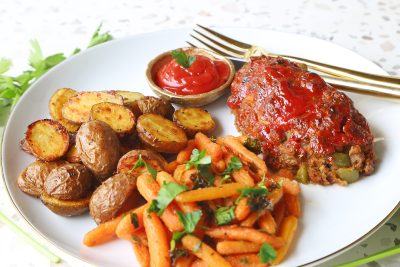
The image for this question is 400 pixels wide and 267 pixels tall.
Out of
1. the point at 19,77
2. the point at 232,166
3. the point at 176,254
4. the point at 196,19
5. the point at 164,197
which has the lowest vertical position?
the point at 196,19

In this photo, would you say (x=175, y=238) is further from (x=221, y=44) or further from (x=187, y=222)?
(x=221, y=44)

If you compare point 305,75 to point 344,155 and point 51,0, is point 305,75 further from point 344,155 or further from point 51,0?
point 51,0

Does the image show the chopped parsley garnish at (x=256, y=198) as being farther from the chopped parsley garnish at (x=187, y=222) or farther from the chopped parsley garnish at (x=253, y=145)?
the chopped parsley garnish at (x=253, y=145)

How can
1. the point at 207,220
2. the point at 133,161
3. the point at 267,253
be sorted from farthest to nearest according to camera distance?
the point at 133,161 < the point at 207,220 < the point at 267,253

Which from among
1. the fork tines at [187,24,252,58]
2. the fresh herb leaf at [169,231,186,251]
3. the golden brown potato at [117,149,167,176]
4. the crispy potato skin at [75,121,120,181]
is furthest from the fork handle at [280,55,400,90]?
the fresh herb leaf at [169,231,186,251]

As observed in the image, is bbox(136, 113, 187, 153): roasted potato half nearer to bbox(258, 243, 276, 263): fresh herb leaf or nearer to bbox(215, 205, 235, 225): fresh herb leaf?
bbox(215, 205, 235, 225): fresh herb leaf

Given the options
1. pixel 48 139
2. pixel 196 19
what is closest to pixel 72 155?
pixel 48 139

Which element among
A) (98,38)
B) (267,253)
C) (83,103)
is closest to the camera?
(267,253)
